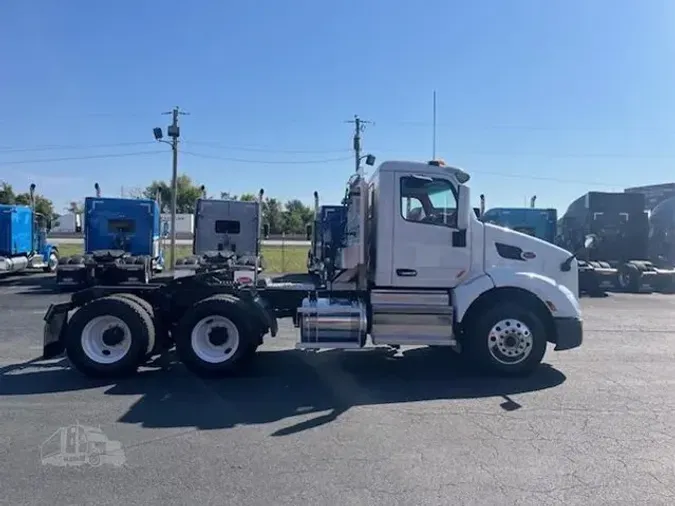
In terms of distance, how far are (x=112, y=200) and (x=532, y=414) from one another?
1754 centimetres

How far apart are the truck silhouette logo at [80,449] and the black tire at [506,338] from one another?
4.62 meters

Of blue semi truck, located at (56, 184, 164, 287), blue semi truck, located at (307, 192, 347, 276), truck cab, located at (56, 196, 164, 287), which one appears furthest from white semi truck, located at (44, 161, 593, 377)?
blue semi truck, located at (56, 184, 164, 287)

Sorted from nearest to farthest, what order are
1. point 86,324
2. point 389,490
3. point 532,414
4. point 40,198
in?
1. point 389,490
2. point 532,414
3. point 86,324
4. point 40,198

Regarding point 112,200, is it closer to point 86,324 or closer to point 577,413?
point 86,324

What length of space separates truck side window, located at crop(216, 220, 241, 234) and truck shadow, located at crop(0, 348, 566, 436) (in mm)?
12173

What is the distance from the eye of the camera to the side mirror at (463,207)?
7.85 meters

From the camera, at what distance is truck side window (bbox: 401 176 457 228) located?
7.86 metres

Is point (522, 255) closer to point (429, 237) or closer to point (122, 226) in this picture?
point (429, 237)

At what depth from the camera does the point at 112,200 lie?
65.6ft

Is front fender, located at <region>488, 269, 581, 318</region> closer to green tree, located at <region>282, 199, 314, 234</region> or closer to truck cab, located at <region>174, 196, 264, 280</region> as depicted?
truck cab, located at <region>174, 196, 264, 280</region>

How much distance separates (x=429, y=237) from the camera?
7945 millimetres

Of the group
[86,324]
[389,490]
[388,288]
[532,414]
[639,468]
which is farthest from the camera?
[388,288]

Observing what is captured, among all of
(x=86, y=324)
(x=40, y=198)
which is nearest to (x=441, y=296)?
(x=86, y=324)

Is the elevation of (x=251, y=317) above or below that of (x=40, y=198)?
below
